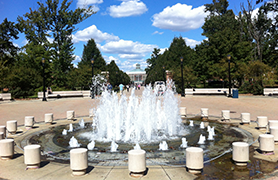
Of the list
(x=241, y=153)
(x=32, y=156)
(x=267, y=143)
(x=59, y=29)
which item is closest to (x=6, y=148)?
(x=32, y=156)

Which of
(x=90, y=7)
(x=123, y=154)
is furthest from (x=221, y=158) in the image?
(x=90, y=7)

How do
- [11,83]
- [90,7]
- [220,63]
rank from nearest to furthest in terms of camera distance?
[11,83] → [220,63] → [90,7]

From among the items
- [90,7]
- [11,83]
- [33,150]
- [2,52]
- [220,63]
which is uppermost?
[90,7]

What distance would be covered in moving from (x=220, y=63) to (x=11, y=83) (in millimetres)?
27888

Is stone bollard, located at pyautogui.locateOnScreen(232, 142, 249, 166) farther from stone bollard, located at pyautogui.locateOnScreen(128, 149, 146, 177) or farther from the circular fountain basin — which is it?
stone bollard, located at pyautogui.locateOnScreen(128, 149, 146, 177)

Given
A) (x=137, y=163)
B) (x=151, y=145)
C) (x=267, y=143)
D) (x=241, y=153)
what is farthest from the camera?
(x=151, y=145)

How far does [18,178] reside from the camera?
4832 mm

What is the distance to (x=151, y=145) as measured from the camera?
293 inches

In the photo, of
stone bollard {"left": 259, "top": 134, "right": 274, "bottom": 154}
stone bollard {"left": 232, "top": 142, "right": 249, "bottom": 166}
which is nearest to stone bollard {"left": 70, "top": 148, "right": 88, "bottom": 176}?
stone bollard {"left": 232, "top": 142, "right": 249, "bottom": 166}

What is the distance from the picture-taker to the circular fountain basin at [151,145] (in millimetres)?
6152

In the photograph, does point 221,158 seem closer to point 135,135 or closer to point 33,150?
point 135,135

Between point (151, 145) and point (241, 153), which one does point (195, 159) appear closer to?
point (241, 153)

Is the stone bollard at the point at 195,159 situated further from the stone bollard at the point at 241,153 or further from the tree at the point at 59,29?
the tree at the point at 59,29

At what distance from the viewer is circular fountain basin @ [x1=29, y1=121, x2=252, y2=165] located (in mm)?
6152
